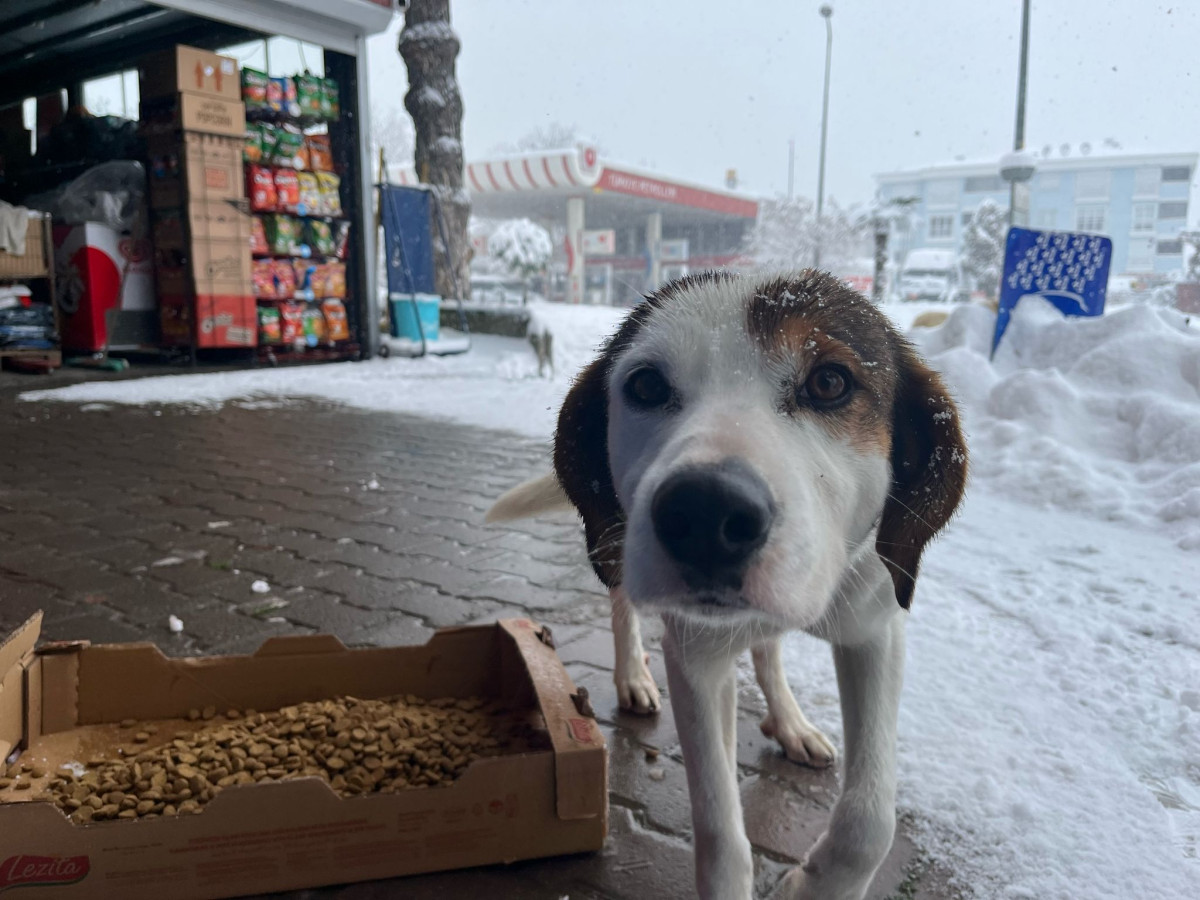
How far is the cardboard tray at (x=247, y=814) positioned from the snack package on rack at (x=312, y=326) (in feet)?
30.4

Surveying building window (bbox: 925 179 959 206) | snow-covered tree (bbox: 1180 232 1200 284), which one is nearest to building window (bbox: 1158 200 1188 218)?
snow-covered tree (bbox: 1180 232 1200 284)

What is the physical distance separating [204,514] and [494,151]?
1883 centimetres

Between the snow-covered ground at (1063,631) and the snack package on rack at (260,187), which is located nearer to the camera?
the snow-covered ground at (1063,631)

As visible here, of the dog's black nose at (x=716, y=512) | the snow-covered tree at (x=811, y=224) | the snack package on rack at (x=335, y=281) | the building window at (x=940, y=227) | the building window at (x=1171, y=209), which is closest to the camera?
the dog's black nose at (x=716, y=512)

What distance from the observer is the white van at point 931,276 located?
26.8 meters

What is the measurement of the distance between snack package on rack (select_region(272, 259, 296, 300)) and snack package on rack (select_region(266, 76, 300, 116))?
5.78 ft

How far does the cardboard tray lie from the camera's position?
4.81ft

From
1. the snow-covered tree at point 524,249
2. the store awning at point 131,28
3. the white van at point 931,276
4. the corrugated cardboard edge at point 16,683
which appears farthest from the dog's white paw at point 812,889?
the white van at point 931,276

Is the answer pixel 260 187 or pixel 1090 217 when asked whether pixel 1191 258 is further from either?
pixel 260 187

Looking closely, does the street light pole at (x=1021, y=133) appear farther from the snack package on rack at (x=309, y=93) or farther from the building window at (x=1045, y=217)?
the building window at (x=1045, y=217)

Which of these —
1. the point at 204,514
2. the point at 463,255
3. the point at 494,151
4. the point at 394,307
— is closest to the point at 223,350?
the point at 394,307

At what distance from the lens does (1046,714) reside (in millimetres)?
2260

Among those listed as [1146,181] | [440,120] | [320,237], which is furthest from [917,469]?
[1146,181]

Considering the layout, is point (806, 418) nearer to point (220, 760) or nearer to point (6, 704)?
point (220, 760)
